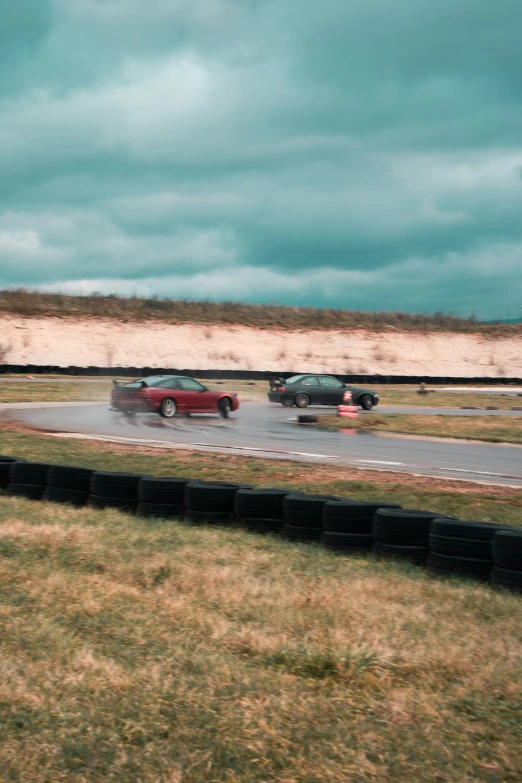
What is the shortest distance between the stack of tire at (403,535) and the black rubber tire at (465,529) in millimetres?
194

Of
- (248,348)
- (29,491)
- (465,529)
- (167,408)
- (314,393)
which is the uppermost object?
(248,348)

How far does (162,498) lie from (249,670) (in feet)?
14.8

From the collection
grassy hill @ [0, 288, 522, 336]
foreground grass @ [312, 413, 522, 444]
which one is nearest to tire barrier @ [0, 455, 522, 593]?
foreground grass @ [312, 413, 522, 444]

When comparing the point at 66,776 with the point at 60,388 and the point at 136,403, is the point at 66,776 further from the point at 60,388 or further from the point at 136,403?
the point at 60,388

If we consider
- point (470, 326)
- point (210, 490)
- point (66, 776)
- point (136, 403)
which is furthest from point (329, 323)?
point (66, 776)

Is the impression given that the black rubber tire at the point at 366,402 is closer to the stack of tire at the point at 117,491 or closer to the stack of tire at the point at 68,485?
the stack of tire at the point at 68,485

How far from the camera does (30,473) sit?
32.0 ft

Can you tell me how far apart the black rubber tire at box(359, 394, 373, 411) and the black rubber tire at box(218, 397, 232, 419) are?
6809 millimetres

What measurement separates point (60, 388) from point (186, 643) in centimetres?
3369

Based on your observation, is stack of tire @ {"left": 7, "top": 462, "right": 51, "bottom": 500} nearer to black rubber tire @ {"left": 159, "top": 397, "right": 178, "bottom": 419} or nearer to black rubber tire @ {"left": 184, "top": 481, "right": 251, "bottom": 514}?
black rubber tire @ {"left": 184, "top": 481, "right": 251, "bottom": 514}

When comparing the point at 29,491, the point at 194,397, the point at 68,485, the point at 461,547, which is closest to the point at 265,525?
the point at 461,547

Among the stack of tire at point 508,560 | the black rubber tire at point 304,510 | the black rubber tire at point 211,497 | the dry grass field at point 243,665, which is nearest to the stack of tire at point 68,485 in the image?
the black rubber tire at point 211,497

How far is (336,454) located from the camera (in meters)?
15.5

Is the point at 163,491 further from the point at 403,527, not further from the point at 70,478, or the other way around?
the point at 403,527
